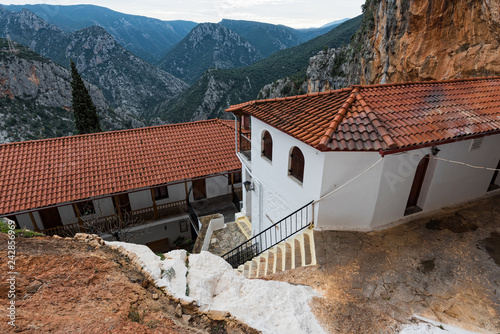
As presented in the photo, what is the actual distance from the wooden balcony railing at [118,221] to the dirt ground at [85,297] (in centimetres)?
998

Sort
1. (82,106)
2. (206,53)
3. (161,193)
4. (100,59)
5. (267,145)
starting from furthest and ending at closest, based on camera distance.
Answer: (206,53) → (100,59) → (82,106) → (161,193) → (267,145)

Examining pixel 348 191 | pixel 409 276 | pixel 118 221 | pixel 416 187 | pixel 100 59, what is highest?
pixel 348 191

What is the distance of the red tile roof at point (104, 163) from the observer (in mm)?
12508

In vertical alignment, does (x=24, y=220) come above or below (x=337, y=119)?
below

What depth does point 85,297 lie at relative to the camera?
3443 mm

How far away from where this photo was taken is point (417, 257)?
6215mm

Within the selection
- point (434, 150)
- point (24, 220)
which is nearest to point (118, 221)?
point (24, 220)

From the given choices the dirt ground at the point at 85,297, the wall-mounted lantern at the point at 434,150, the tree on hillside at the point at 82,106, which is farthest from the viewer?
the tree on hillside at the point at 82,106

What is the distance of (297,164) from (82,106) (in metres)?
24.9

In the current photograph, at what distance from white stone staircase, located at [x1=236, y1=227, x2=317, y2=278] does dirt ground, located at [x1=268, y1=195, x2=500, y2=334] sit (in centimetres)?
25

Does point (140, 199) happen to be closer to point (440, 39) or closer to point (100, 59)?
point (440, 39)

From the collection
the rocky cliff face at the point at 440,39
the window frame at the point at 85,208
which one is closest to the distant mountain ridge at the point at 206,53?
the rocky cliff face at the point at 440,39

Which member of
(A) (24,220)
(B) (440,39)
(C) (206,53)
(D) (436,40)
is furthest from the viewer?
(C) (206,53)

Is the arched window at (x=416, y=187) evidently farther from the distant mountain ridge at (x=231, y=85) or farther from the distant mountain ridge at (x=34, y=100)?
the distant mountain ridge at (x=231, y=85)
